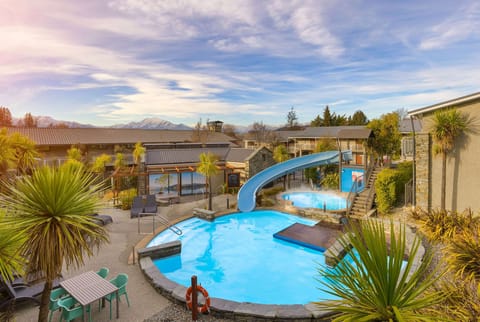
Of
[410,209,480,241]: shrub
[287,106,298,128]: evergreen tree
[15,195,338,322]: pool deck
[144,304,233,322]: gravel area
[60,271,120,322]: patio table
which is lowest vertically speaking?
[144,304,233,322]: gravel area

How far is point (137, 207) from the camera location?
621 inches

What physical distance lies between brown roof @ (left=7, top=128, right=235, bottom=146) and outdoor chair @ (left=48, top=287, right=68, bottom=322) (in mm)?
28568

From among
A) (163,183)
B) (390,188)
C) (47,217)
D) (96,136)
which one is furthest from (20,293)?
(96,136)

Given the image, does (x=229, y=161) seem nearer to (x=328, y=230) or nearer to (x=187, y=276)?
(x=328, y=230)

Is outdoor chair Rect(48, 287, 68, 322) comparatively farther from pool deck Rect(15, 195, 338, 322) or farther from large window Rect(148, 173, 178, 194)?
large window Rect(148, 173, 178, 194)

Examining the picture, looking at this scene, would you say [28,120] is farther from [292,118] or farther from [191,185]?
[292,118]

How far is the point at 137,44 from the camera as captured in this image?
16.5m

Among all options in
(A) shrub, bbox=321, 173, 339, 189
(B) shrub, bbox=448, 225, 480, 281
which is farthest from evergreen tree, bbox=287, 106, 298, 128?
(B) shrub, bbox=448, 225, 480, 281

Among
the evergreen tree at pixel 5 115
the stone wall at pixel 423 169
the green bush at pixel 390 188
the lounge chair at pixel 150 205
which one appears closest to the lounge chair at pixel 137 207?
the lounge chair at pixel 150 205

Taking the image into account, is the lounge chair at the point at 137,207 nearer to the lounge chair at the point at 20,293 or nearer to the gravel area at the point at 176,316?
the lounge chair at the point at 20,293

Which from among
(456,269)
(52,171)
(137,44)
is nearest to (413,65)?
(456,269)

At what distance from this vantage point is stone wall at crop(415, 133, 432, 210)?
12.5m

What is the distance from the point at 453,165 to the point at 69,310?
15.6 m

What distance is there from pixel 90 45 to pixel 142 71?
260 inches
